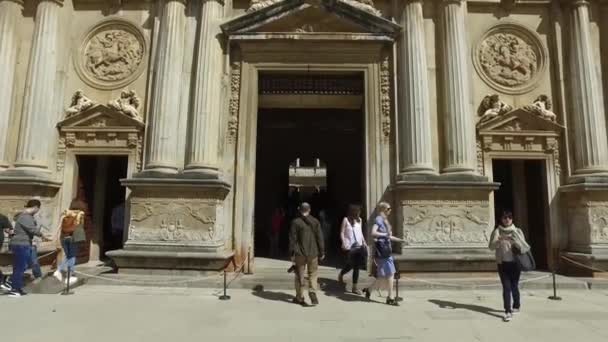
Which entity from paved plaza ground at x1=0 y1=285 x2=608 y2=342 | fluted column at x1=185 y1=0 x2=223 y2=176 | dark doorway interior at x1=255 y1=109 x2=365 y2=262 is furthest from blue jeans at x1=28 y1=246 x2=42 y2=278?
dark doorway interior at x1=255 y1=109 x2=365 y2=262

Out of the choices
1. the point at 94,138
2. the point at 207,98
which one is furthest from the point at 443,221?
the point at 94,138

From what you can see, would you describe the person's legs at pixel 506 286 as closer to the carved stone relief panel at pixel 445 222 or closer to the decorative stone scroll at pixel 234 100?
the carved stone relief panel at pixel 445 222

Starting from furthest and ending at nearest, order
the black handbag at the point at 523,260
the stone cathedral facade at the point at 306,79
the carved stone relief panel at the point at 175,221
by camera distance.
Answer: the stone cathedral facade at the point at 306,79 < the carved stone relief panel at the point at 175,221 < the black handbag at the point at 523,260

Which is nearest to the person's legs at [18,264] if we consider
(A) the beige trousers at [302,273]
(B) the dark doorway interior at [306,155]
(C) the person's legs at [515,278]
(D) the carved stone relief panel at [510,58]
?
(A) the beige trousers at [302,273]

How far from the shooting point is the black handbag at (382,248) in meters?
6.91

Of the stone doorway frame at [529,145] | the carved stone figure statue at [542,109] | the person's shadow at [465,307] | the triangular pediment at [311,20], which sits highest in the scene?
the triangular pediment at [311,20]

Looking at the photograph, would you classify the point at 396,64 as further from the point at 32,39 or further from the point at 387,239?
the point at 32,39

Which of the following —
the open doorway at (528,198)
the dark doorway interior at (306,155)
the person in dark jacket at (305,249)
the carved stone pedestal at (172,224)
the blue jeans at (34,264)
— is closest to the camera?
the person in dark jacket at (305,249)

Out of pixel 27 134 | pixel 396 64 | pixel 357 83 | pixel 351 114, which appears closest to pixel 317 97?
pixel 357 83

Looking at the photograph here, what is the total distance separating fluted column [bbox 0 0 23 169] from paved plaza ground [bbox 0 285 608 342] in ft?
14.7

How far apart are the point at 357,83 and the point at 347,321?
660 cm

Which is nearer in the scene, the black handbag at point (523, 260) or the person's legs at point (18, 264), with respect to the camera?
the black handbag at point (523, 260)

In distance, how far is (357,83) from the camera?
10688mm

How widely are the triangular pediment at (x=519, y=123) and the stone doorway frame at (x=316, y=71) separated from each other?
2.38 m
